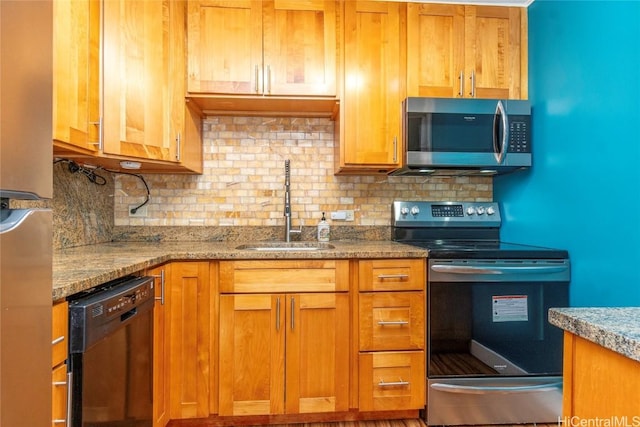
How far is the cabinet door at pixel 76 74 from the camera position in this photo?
1.29 metres

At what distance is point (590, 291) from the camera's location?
67.4 inches

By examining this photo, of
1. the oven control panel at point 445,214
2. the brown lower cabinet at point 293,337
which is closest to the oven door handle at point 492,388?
the brown lower cabinet at point 293,337

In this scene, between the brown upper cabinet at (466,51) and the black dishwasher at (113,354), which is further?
the brown upper cabinet at (466,51)

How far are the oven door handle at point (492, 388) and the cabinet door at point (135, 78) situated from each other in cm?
184

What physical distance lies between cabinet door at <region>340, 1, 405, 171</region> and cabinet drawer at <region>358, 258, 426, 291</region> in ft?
1.97

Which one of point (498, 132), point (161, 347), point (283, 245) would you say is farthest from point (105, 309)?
point (498, 132)

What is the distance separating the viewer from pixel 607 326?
631 mm

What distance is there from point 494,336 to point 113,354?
168cm

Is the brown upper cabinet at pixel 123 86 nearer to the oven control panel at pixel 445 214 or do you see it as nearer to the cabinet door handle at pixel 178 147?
the cabinet door handle at pixel 178 147

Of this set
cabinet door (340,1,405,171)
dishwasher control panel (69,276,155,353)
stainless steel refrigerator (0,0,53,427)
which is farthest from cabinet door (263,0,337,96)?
stainless steel refrigerator (0,0,53,427)

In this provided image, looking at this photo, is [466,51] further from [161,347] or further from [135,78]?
[161,347]

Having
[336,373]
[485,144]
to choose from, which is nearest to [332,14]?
[485,144]

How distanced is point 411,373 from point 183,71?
79.2 inches

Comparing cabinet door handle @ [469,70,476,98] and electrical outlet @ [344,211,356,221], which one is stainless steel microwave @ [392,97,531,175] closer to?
cabinet door handle @ [469,70,476,98]
